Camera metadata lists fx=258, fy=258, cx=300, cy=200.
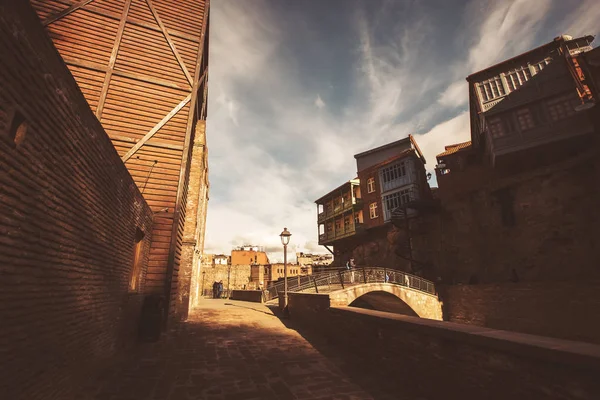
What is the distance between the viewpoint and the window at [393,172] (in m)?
28.8

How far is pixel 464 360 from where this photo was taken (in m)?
3.46

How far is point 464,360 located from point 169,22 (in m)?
15.4

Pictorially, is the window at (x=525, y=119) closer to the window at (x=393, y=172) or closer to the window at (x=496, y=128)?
the window at (x=496, y=128)

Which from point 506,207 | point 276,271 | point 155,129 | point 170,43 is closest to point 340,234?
point 506,207

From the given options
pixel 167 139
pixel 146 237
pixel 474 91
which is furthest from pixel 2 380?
pixel 474 91

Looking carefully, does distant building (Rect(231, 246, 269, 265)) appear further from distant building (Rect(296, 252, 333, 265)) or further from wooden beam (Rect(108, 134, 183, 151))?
wooden beam (Rect(108, 134, 183, 151))

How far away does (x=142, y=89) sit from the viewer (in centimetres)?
1017

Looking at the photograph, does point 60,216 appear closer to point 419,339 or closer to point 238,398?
point 238,398

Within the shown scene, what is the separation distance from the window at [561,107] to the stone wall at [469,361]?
874 inches

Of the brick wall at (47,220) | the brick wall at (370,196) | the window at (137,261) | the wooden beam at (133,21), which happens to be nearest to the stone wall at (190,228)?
the wooden beam at (133,21)

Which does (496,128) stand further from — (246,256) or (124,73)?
(246,256)

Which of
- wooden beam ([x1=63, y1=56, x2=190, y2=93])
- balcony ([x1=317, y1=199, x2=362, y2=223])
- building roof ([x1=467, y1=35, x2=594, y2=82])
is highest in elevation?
building roof ([x1=467, y1=35, x2=594, y2=82])

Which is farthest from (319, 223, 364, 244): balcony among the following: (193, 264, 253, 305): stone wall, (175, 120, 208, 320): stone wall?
(193, 264, 253, 305): stone wall

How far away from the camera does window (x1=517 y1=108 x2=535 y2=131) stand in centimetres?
1901
